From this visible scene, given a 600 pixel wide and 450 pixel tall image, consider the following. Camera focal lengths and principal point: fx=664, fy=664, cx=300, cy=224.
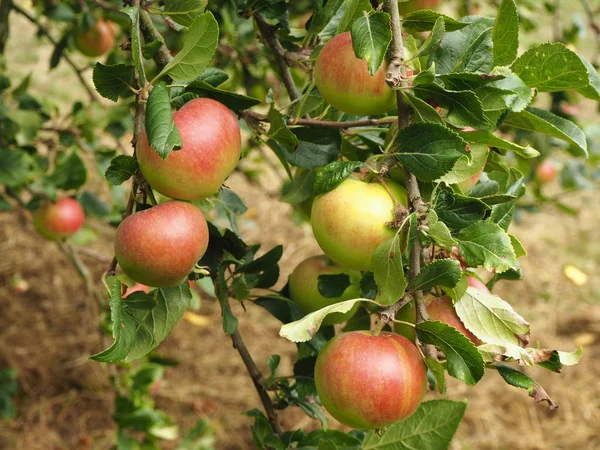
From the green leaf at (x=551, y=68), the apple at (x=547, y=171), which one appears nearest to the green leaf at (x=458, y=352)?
the green leaf at (x=551, y=68)

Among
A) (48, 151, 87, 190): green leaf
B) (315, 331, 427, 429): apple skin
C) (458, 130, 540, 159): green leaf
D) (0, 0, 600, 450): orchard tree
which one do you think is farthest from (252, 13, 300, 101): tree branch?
(48, 151, 87, 190): green leaf

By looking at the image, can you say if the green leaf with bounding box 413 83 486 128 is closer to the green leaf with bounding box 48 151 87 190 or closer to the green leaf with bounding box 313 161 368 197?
the green leaf with bounding box 313 161 368 197

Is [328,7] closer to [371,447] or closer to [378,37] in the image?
[378,37]

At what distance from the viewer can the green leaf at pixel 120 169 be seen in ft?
2.47

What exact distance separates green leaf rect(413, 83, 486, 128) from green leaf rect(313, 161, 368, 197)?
4.4 inches

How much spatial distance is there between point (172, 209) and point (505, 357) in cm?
40

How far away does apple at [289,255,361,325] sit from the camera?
0.93 metres

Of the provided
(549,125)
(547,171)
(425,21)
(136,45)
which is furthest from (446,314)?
(547,171)

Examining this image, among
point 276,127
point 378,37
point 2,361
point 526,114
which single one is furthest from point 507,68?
point 2,361

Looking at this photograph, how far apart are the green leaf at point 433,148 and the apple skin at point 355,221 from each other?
0.06m

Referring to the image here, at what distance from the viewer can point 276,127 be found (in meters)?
0.81

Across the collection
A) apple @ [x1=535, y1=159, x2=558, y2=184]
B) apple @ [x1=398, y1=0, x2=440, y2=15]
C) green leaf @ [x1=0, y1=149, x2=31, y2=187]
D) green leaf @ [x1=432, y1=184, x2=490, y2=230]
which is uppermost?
apple @ [x1=398, y1=0, x2=440, y2=15]

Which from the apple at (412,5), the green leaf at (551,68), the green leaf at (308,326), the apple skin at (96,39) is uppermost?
the green leaf at (551,68)

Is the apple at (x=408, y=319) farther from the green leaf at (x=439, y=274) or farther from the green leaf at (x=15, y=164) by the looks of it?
the green leaf at (x=15, y=164)
